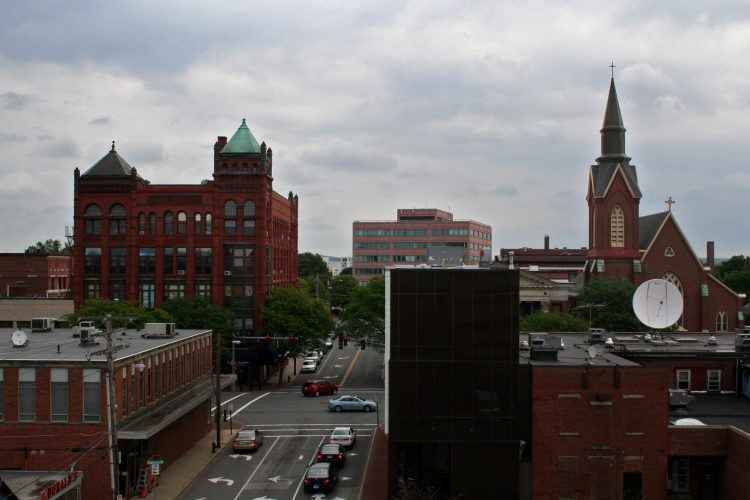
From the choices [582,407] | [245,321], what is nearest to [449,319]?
[582,407]

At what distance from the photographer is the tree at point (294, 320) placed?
245ft

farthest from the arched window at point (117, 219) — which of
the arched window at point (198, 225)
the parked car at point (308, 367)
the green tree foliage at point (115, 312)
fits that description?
the parked car at point (308, 367)

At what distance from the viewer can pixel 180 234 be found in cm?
7775

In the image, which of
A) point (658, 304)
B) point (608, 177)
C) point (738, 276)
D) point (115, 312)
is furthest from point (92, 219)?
point (738, 276)

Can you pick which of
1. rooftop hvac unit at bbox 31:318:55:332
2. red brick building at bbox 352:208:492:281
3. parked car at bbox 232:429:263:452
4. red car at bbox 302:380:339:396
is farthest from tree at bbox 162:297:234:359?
red brick building at bbox 352:208:492:281

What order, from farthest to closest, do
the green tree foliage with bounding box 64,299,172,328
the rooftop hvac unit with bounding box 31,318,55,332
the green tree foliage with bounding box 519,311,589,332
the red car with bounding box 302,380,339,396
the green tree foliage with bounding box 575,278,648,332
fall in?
the green tree foliage with bounding box 575,278,648,332 → the green tree foliage with bounding box 519,311,589,332 → the red car with bounding box 302,380,339,396 → the green tree foliage with bounding box 64,299,172,328 → the rooftop hvac unit with bounding box 31,318,55,332

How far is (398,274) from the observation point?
33.2 meters

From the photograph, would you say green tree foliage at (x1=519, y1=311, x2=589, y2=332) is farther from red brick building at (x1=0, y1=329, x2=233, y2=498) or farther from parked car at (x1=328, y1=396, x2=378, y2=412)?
red brick building at (x1=0, y1=329, x2=233, y2=498)

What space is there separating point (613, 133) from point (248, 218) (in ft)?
150

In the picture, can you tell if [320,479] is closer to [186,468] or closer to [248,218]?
[186,468]

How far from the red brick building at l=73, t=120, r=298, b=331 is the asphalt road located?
13.2 m

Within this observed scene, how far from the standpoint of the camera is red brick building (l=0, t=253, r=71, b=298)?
341 feet

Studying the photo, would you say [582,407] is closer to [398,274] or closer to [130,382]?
[398,274]

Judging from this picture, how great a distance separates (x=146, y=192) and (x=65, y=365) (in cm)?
4522
